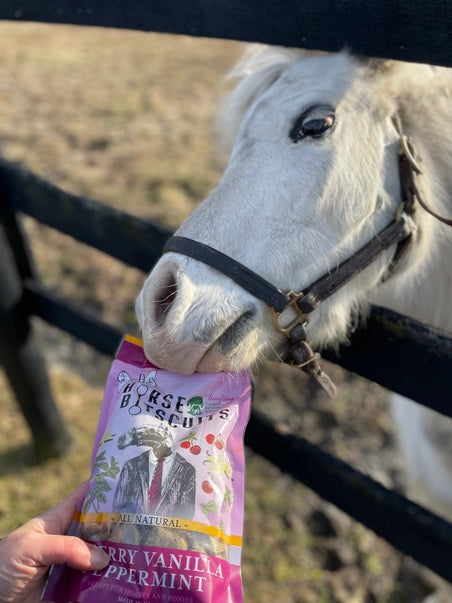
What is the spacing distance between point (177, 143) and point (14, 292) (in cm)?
348

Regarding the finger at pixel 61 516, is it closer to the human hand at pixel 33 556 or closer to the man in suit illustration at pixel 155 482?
the human hand at pixel 33 556

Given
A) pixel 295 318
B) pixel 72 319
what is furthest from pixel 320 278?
pixel 72 319

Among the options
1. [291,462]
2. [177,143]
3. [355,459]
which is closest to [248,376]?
[291,462]

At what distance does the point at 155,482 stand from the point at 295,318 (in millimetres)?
477

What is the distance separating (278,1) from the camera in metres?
1.27

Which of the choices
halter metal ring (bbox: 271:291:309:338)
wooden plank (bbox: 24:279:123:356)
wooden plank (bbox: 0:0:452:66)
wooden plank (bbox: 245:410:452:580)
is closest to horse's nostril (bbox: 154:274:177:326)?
halter metal ring (bbox: 271:291:309:338)

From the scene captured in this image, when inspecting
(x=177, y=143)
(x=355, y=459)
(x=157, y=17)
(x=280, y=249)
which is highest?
(x=177, y=143)

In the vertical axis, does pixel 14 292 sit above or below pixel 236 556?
above

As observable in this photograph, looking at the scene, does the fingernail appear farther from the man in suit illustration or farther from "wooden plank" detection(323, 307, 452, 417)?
"wooden plank" detection(323, 307, 452, 417)

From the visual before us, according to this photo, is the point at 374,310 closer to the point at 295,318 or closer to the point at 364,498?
the point at 295,318

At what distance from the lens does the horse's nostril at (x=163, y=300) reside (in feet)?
3.76

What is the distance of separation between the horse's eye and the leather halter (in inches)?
8.1

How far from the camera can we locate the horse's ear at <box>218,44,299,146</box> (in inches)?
62.6

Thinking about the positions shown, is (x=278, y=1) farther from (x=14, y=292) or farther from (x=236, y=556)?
(x=14, y=292)
